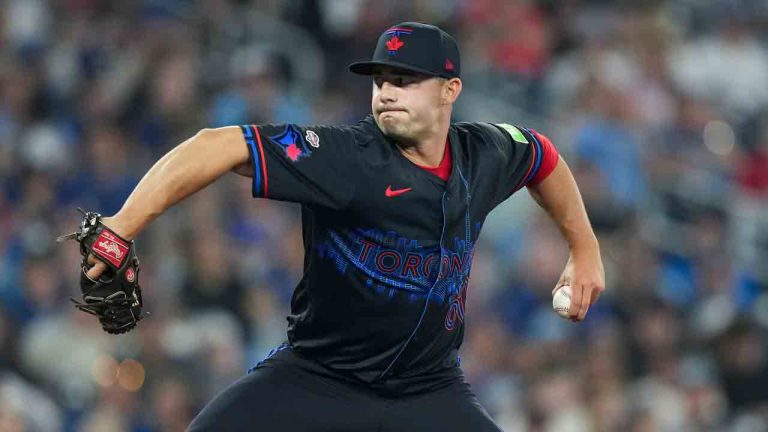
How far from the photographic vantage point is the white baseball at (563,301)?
5.63m

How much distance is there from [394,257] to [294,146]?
0.59m

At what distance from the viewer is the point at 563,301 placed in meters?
5.65

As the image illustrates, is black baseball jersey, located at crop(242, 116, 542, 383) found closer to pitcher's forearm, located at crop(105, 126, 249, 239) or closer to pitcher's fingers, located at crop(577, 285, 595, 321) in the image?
pitcher's forearm, located at crop(105, 126, 249, 239)

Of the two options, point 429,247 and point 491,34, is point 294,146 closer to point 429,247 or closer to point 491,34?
point 429,247

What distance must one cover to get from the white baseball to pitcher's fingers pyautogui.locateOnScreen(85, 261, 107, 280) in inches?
77.8

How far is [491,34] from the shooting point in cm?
1173

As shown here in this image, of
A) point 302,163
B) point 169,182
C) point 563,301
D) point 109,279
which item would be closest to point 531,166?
point 563,301

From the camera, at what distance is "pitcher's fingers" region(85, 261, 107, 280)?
4477mm

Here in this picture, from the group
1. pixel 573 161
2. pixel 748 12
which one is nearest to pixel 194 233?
pixel 573 161

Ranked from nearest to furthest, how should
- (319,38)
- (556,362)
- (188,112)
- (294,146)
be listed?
(294,146) < (556,362) < (188,112) < (319,38)

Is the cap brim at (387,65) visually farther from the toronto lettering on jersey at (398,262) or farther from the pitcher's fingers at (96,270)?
the pitcher's fingers at (96,270)

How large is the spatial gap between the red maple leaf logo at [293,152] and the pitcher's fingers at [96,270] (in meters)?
0.73

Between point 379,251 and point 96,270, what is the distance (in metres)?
1.07

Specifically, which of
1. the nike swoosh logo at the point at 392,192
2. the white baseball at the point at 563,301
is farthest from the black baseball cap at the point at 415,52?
the white baseball at the point at 563,301
